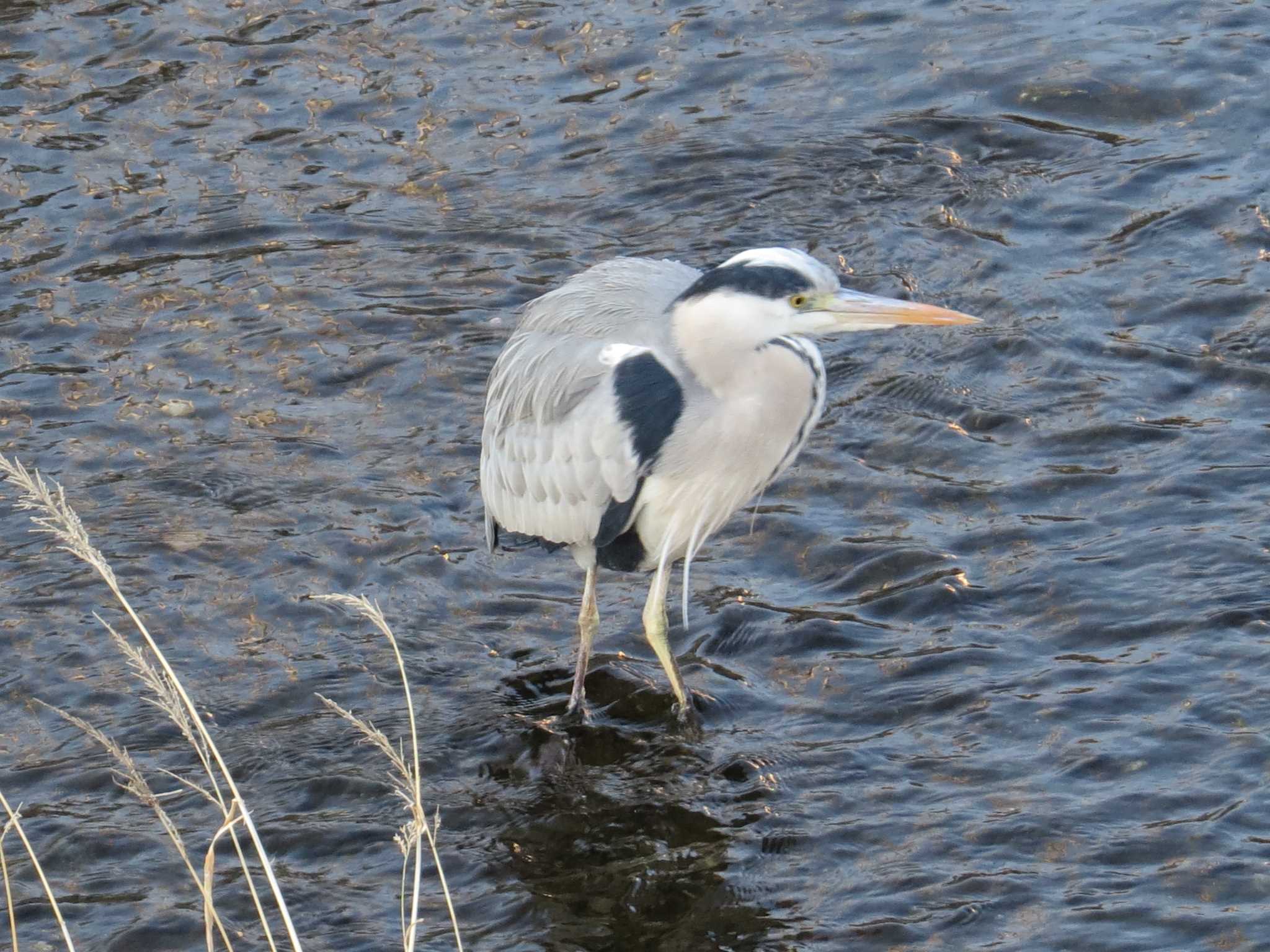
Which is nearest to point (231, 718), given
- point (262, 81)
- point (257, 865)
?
point (257, 865)

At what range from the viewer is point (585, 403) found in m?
5.15

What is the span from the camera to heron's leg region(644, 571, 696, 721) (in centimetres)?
535

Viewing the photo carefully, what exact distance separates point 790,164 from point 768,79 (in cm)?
94

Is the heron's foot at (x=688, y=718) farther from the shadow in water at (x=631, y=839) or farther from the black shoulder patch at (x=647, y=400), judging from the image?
the black shoulder patch at (x=647, y=400)

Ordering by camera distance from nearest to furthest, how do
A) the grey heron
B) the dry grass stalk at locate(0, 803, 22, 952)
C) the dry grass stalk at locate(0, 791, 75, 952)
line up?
the dry grass stalk at locate(0, 791, 75, 952) < the dry grass stalk at locate(0, 803, 22, 952) < the grey heron

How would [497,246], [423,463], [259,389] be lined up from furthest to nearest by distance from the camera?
[497,246]
[259,389]
[423,463]

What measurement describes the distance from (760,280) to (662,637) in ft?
4.24

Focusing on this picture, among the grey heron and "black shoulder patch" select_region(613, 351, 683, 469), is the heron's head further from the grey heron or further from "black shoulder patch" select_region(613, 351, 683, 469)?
"black shoulder patch" select_region(613, 351, 683, 469)

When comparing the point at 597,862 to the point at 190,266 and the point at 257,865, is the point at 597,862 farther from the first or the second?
the point at 190,266

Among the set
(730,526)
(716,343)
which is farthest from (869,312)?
(730,526)

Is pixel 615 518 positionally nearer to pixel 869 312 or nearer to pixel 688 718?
pixel 688 718

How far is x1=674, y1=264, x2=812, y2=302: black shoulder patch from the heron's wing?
0.32 m

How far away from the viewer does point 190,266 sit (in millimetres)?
8023

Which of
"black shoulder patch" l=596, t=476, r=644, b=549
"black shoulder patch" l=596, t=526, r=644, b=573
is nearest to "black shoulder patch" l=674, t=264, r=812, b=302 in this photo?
"black shoulder patch" l=596, t=476, r=644, b=549
